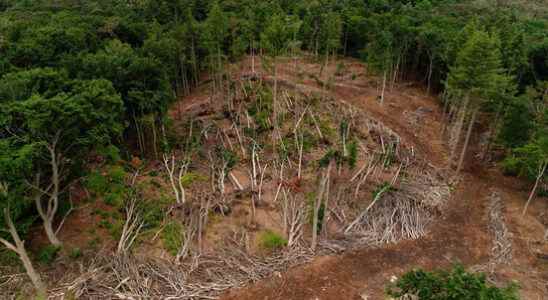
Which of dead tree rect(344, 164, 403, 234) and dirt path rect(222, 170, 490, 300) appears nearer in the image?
dirt path rect(222, 170, 490, 300)

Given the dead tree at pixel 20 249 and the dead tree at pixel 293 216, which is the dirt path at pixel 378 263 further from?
the dead tree at pixel 20 249

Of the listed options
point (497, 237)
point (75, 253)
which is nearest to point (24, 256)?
point (75, 253)

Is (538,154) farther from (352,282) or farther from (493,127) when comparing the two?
(352,282)

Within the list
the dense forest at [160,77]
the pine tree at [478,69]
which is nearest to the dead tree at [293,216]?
the dense forest at [160,77]

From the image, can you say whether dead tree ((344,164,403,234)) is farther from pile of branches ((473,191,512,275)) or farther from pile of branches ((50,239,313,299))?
pile of branches ((473,191,512,275))

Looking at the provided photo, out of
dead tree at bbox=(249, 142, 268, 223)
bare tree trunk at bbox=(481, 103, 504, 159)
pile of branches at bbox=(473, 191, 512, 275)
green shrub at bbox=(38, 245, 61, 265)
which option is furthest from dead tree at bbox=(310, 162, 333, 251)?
bare tree trunk at bbox=(481, 103, 504, 159)

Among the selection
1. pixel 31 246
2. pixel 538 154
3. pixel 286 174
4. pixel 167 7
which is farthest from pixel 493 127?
pixel 167 7
